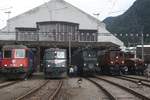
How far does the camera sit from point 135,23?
363 ft

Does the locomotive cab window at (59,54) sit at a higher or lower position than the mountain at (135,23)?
lower

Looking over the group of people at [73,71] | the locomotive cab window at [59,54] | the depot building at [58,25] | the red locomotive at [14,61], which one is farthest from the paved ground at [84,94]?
the depot building at [58,25]

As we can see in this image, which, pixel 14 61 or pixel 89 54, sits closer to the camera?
pixel 14 61

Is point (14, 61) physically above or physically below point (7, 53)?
below

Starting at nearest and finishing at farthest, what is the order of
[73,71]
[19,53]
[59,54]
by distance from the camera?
[19,53] < [59,54] < [73,71]

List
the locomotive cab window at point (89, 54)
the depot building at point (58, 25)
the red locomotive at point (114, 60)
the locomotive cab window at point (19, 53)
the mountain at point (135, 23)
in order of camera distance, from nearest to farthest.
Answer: the locomotive cab window at point (19, 53)
the locomotive cab window at point (89, 54)
the red locomotive at point (114, 60)
the depot building at point (58, 25)
the mountain at point (135, 23)

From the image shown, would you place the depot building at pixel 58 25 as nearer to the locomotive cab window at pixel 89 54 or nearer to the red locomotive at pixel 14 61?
the locomotive cab window at pixel 89 54

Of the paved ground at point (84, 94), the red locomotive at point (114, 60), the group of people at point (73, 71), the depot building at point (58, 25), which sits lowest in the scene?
the paved ground at point (84, 94)

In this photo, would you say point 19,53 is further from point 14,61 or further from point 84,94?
point 84,94

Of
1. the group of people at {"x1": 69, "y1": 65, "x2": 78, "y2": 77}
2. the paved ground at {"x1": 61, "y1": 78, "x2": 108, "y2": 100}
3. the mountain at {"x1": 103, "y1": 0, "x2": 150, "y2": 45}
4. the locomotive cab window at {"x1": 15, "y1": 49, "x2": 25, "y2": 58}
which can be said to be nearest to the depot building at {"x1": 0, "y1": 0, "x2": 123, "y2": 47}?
the mountain at {"x1": 103, "y1": 0, "x2": 150, "y2": 45}

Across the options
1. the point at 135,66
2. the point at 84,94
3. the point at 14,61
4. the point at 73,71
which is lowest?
the point at 84,94

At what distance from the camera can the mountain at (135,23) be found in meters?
107

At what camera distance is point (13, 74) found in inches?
1646

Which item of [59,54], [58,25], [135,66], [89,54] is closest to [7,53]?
[59,54]
